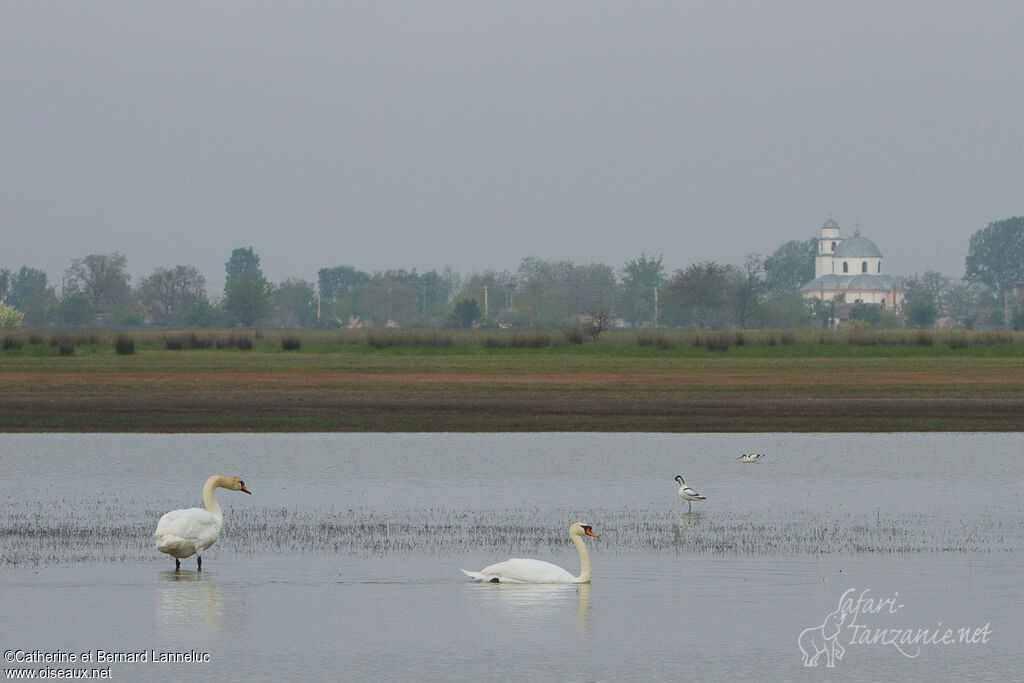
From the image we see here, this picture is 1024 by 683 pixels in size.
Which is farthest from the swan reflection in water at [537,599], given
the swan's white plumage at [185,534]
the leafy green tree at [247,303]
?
the leafy green tree at [247,303]

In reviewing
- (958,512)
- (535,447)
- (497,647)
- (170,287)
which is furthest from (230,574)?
(170,287)

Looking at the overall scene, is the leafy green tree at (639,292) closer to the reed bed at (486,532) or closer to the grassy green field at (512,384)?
the grassy green field at (512,384)

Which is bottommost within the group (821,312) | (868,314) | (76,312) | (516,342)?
(516,342)

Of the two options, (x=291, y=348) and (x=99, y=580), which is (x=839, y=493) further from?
(x=291, y=348)

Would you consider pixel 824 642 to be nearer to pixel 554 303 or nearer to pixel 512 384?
pixel 512 384

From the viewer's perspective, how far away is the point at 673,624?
11.6m

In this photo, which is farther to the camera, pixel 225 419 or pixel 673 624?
pixel 225 419

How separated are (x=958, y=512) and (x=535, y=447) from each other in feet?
33.1

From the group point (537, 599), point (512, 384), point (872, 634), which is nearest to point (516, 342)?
point (512, 384)

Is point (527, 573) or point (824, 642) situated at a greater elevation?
point (527, 573)

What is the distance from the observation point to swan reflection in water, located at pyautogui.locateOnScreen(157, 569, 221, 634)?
11.5 m

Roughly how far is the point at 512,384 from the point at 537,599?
1208 inches

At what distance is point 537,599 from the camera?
1281 cm

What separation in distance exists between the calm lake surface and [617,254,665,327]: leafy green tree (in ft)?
535
